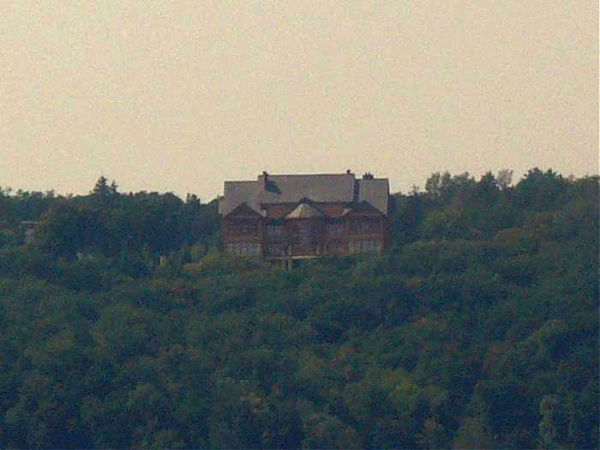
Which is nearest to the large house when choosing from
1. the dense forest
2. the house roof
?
the house roof

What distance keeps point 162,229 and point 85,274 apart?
6.51 meters

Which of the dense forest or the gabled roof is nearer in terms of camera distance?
the dense forest

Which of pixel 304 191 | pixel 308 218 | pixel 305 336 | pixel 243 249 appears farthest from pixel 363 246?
pixel 305 336

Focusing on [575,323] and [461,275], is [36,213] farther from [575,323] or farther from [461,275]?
[575,323]

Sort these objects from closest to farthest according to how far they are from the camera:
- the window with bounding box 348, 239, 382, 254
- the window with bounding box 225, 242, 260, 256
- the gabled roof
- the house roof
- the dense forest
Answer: the dense forest → the window with bounding box 348, 239, 382, 254 → the gabled roof → the window with bounding box 225, 242, 260, 256 → the house roof

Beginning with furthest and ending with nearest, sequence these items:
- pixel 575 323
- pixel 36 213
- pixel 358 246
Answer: pixel 36 213 → pixel 358 246 → pixel 575 323

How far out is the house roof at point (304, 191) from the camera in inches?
2564

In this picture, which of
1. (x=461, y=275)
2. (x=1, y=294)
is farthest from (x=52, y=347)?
(x=461, y=275)

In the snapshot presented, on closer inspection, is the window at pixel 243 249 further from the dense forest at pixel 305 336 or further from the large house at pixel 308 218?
the dense forest at pixel 305 336

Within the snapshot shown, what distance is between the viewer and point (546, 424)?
150ft

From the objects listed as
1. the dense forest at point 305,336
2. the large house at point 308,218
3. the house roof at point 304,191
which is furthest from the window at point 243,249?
the house roof at point 304,191

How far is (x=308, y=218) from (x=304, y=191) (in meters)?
1.69

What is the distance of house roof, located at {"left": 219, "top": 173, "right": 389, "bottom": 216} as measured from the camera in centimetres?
6512

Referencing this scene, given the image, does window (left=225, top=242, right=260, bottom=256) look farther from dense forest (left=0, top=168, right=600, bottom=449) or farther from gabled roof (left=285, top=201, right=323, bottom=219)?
gabled roof (left=285, top=201, right=323, bottom=219)
